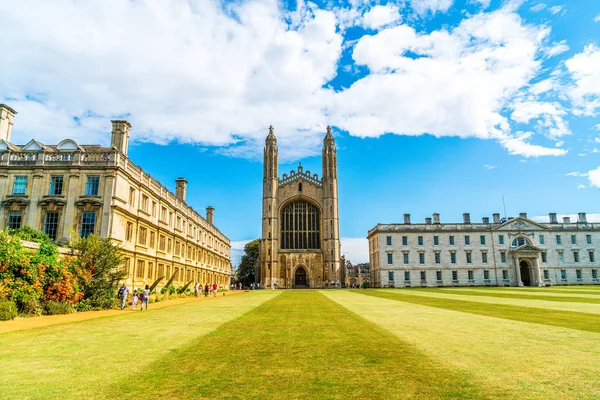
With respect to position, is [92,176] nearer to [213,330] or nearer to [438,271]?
[213,330]

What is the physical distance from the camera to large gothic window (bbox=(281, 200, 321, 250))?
235ft

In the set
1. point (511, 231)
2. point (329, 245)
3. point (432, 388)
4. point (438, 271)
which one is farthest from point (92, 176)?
point (511, 231)

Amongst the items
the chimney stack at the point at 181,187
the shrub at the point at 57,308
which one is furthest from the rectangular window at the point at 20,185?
the chimney stack at the point at 181,187

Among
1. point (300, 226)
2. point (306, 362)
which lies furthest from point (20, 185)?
point (300, 226)

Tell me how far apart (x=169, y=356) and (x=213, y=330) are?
4058 mm

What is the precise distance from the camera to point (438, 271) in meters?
65.0

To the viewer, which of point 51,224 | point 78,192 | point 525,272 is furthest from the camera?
point 525,272

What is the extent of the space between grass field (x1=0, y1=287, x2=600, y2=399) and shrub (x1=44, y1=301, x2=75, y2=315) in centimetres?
598

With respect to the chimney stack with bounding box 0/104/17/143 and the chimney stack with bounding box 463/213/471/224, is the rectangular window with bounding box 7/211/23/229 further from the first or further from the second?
the chimney stack with bounding box 463/213/471/224

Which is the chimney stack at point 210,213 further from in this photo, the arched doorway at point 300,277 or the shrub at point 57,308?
the shrub at point 57,308

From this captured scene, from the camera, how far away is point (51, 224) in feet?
83.1

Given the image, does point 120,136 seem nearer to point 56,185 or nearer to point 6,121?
point 56,185

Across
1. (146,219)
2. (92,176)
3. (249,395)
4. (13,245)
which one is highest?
(92,176)

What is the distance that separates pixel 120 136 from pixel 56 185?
538 centimetres
